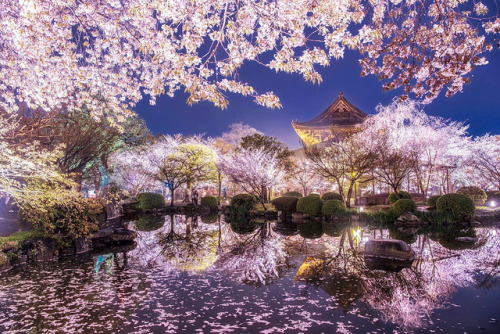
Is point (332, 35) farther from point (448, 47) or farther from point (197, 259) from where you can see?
point (197, 259)

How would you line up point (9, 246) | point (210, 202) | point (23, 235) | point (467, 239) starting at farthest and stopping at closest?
point (210, 202) → point (467, 239) → point (23, 235) → point (9, 246)

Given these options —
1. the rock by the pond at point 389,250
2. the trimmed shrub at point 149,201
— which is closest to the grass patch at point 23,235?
the rock by the pond at point 389,250

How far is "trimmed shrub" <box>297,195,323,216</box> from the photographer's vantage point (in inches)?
826

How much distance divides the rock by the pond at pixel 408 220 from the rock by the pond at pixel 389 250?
8.83 metres

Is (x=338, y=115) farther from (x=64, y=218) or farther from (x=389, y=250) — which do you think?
(x=64, y=218)

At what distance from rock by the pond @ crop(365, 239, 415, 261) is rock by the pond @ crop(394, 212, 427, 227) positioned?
883 centimetres

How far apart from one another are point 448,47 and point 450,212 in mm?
16517

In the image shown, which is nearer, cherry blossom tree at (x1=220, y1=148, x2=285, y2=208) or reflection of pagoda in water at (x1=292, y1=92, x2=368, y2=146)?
cherry blossom tree at (x1=220, y1=148, x2=285, y2=208)

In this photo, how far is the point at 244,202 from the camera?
26562mm

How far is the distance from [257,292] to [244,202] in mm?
19846

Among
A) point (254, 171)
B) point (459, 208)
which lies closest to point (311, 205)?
point (254, 171)

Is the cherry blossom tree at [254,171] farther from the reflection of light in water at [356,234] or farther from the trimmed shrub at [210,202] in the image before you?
the reflection of light in water at [356,234]

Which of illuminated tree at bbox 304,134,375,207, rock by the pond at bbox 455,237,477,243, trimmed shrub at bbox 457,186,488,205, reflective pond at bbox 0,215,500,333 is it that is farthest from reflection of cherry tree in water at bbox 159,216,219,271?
trimmed shrub at bbox 457,186,488,205

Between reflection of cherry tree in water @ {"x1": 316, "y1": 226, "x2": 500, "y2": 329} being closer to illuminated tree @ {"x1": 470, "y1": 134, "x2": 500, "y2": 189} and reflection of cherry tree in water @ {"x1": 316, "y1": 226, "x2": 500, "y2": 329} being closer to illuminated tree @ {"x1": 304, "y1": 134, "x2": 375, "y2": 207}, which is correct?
illuminated tree @ {"x1": 304, "y1": 134, "x2": 375, "y2": 207}
